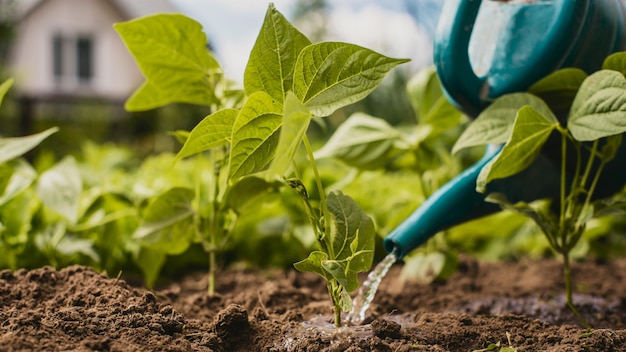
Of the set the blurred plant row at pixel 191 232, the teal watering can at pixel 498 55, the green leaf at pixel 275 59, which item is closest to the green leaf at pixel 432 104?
the blurred plant row at pixel 191 232

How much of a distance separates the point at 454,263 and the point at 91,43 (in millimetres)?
12370

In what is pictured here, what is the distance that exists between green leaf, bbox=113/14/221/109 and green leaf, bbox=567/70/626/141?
0.54m

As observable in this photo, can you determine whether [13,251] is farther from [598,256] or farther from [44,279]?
[598,256]

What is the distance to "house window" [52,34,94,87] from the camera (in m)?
12.7

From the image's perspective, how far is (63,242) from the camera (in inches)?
53.1

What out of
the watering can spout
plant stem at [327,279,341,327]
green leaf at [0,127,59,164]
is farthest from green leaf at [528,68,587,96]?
green leaf at [0,127,59,164]

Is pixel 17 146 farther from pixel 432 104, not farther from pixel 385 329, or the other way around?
pixel 432 104

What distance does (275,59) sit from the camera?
839mm

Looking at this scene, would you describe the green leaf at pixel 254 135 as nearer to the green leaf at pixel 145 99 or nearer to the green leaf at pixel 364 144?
the green leaf at pixel 145 99

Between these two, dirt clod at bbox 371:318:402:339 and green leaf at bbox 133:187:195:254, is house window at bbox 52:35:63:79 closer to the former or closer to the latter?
green leaf at bbox 133:187:195:254

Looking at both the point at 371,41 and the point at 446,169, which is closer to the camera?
the point at 446,169

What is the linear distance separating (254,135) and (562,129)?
0.46 m

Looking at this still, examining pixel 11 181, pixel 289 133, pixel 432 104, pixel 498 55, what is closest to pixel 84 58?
pixel 11 181

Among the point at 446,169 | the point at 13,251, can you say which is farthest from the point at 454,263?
the point at 13,251
